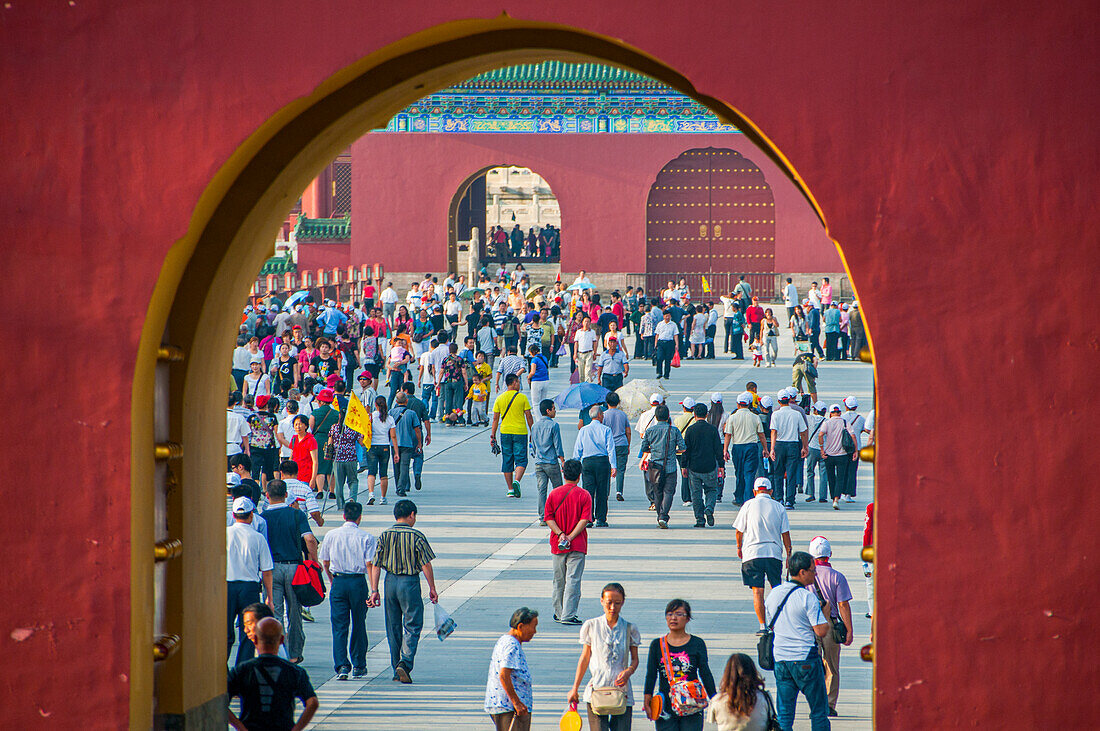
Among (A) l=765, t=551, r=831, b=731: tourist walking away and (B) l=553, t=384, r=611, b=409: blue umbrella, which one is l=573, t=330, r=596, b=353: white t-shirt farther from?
(A) l=765, t=551, r=831, b=731: tourist walking away

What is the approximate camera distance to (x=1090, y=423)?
6.00 metres

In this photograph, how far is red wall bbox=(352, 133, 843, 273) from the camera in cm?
4025

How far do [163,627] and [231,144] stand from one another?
8.97 feet

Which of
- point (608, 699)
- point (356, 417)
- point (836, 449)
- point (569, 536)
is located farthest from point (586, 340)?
point (608, 699)

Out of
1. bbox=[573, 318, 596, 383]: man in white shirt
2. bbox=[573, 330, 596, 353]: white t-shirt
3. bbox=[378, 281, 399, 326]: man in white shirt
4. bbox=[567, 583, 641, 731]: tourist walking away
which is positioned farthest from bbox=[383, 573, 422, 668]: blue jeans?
bbox=[378, 281, 399, 326]: man in white shirt

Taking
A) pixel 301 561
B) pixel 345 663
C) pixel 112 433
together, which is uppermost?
pixel 112 433

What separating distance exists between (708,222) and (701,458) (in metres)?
27.0

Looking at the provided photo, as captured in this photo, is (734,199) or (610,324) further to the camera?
(734,199)

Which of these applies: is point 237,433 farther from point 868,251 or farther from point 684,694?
point 868,251

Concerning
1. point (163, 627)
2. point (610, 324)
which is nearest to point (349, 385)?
point (610, 324)

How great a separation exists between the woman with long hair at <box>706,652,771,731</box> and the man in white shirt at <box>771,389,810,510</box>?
8.84m

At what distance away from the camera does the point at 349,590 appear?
10.6 meters

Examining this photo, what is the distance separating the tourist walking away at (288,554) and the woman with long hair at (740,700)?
4291 millimetres

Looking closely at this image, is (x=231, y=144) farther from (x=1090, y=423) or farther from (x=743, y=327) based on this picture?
(x=743, y=327)
